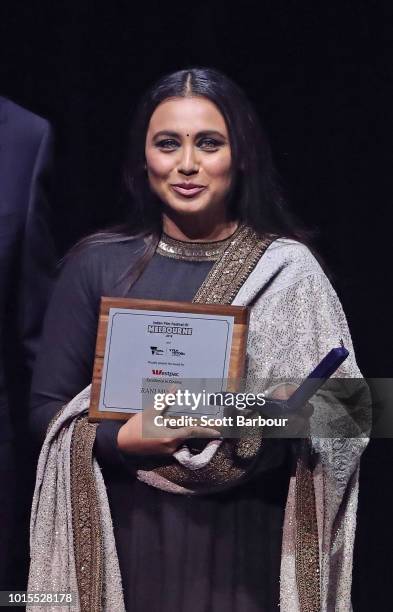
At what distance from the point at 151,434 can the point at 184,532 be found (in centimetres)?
17

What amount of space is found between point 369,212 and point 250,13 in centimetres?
41

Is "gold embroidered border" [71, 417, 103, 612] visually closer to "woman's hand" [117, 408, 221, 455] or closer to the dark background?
"woman's hand" [117, 408, 221, 455]

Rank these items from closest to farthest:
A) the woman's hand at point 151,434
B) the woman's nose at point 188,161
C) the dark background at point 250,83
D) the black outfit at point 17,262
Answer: the woman's hand at point 151,434 < the woman's nose at point 188,161 < the black outfit at point 17,262 < the dark background at point 250,83

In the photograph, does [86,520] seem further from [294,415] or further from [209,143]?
[209,143]

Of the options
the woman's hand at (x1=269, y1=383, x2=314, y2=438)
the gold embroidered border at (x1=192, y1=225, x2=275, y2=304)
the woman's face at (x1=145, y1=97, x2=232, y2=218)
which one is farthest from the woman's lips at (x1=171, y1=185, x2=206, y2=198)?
the woman's hand at (x1=269, y1=383, x2=314, y2=438)

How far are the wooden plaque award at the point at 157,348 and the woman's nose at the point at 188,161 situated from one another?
0.23m

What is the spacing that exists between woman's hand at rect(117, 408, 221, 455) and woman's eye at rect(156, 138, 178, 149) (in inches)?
16.2

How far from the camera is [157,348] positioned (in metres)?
1.56

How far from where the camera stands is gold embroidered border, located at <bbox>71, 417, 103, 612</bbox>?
5.29 ft

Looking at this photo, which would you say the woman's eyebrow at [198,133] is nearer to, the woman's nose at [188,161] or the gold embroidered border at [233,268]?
the woman's nose at [188,161]

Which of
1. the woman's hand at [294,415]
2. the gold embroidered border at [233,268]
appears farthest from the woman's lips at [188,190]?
the woman's hand at [294,415]

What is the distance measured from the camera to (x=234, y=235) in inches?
68.4

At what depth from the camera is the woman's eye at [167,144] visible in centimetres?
169

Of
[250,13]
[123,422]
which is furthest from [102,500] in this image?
[250,13]
